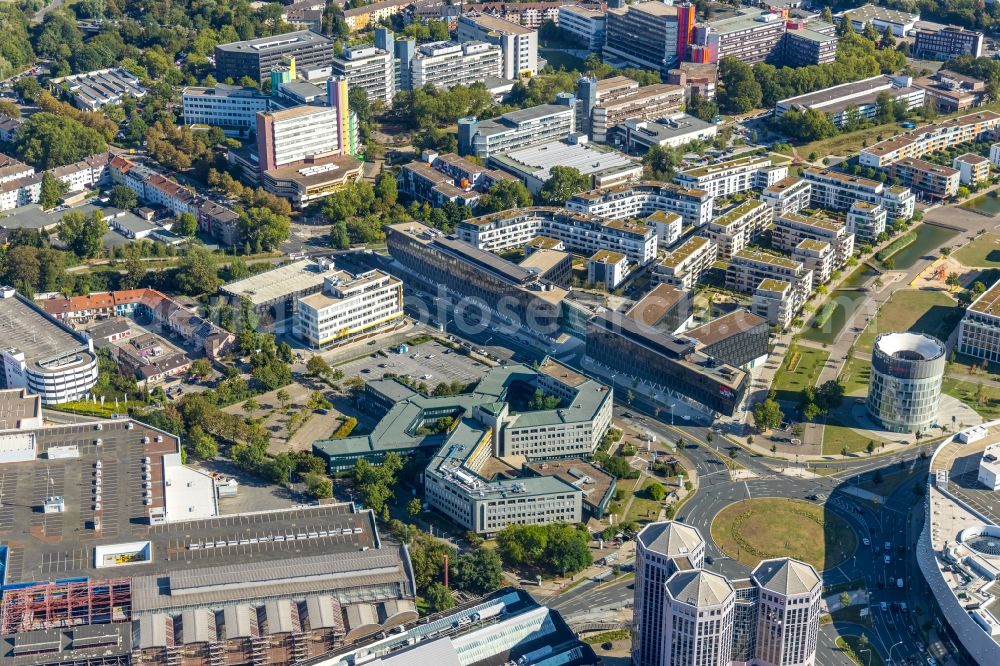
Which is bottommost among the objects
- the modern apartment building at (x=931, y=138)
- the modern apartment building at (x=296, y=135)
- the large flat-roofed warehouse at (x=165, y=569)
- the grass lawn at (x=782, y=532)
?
the grass lawn at (x=782, y=532)

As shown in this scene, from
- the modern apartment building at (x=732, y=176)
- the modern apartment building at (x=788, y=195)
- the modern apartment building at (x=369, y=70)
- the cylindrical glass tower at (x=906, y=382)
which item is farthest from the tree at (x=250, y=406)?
the modern apartment building at (x=369, y=70)

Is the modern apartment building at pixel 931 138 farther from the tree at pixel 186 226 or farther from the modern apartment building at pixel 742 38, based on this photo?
the tree at pixel 186 226

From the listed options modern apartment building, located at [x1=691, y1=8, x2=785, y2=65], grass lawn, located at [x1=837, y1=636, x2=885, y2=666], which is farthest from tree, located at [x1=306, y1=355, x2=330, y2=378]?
modern apartment building, located at [x1=691, y1=8, x2=785, y2=65]

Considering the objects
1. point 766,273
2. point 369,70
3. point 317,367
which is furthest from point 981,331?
point 369,70

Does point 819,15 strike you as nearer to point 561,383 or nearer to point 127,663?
point 561,383

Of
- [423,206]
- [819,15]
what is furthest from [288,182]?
[819,15]

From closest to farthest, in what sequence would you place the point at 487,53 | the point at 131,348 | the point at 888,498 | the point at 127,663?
the point at 127,663, the point at 888,498, the point at 131,348, the point at 487,53
